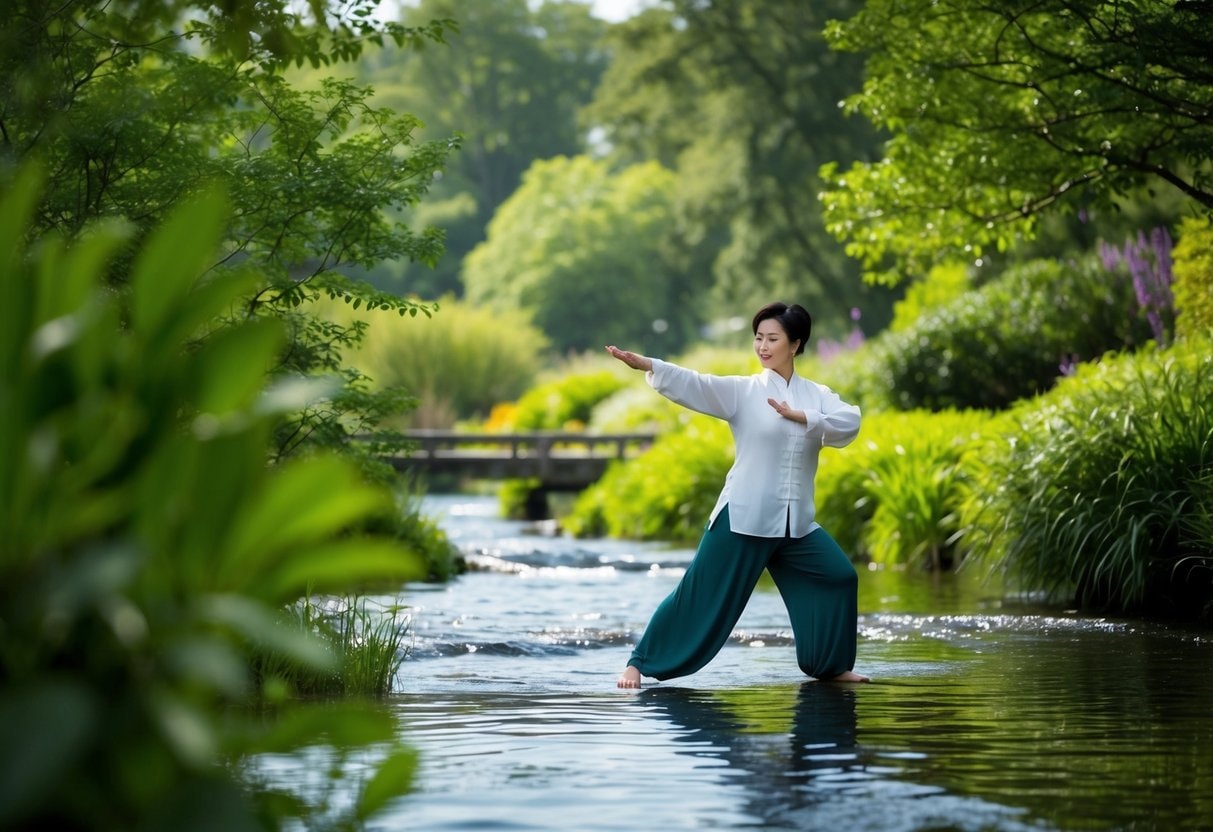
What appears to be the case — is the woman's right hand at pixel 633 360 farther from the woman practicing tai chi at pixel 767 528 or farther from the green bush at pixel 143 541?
the green bush at pixel 143 541

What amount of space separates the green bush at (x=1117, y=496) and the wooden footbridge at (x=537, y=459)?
15715 mm

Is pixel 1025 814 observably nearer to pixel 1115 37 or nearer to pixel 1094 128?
pixel 1115 37

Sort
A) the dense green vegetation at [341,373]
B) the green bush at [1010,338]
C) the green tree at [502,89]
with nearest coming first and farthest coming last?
the dense green vegetation at [341,373]
the green bush at [1010,338]
the green tree at [502,89]

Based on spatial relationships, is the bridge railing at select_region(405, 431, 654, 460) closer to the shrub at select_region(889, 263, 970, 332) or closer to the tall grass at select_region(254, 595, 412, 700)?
the shrub at select_region(889, 263, 970, 332)

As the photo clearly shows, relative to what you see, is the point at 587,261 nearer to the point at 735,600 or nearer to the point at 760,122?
the point at 760,122

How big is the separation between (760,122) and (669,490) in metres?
25.1

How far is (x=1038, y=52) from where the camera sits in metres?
11.5

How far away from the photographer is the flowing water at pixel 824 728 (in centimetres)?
507

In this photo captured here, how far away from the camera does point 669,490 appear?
21453mm

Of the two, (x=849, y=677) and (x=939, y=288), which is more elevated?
(x=939, y=288)

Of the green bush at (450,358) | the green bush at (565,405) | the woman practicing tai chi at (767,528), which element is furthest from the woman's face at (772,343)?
the green bush at (450,358)

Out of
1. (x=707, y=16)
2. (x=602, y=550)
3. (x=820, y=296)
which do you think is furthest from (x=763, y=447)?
(x=820, y=296)

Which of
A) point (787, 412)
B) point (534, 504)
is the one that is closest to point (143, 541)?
point (787, 412)

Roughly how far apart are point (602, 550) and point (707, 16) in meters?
26.4
